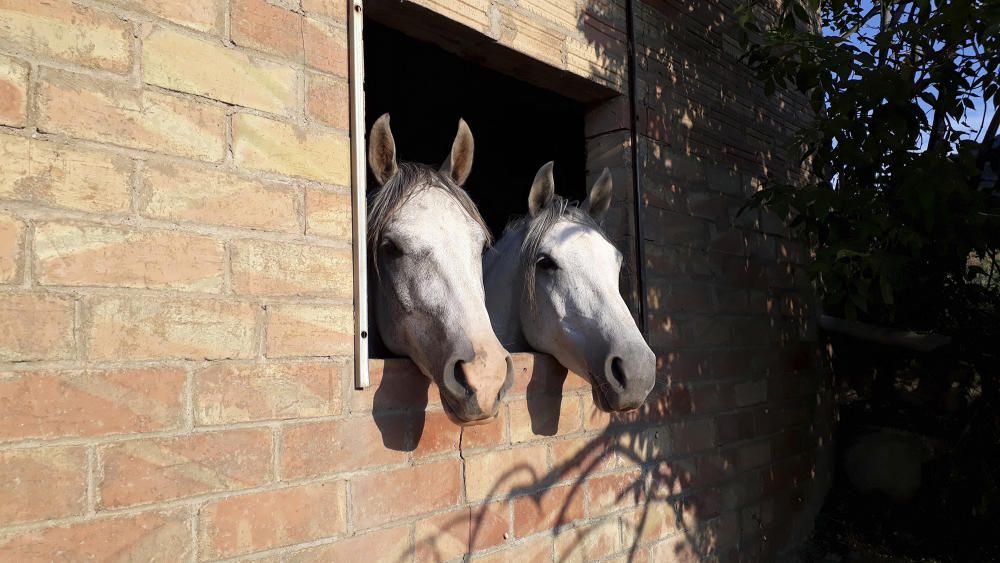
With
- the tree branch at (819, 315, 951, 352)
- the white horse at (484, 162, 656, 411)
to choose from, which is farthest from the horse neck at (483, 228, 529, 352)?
the tree branch at (819, 315, 951, 352)

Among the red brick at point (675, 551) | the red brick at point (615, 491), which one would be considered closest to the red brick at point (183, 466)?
the red brick at point (615, 491)

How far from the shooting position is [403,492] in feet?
7.41

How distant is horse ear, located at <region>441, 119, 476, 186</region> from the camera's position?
265 centimetres

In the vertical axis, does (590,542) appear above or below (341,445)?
below

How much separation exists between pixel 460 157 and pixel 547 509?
56.4 inches

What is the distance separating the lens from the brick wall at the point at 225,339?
1.60 metres

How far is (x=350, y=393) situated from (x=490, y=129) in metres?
3.87

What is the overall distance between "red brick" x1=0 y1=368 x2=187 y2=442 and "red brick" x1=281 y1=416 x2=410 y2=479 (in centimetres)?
34

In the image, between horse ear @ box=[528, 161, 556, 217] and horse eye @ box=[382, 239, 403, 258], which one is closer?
horse eye @ box=[382, 239, 403, 258]

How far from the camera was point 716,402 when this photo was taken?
3785mm

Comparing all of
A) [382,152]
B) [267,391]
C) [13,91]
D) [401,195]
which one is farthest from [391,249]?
[13,91]

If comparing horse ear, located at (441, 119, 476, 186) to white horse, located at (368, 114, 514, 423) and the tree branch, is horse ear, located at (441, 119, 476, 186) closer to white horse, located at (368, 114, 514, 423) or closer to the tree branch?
white horse, located at (368, 114, 514, 423)

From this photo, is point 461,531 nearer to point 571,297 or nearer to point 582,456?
point 582,456

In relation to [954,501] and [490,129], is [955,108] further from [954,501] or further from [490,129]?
[490,129]
